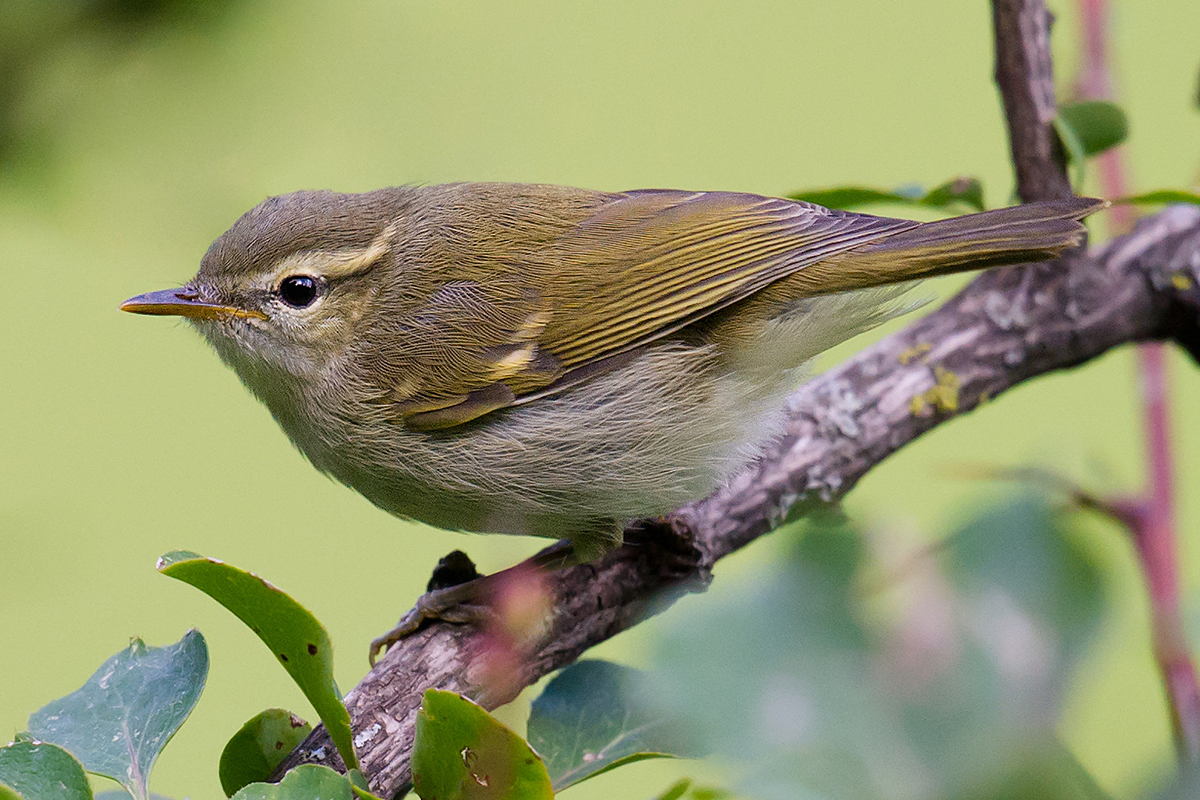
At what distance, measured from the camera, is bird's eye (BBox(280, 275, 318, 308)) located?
7.51 ft

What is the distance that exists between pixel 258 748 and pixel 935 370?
1724 millimetres

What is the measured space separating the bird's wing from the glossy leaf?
1.48 ft

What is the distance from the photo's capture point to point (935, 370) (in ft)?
8.30

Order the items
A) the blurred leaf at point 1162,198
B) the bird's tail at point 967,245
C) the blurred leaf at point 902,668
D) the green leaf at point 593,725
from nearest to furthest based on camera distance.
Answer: the blurred leaf at point 902,668 → the green leaf at point 593,725 → the bird's tail at point 967,245 → the blurred leaf at point 1162,198

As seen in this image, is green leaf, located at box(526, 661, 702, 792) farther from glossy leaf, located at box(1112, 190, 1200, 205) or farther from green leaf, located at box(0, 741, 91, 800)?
glossy leaf, located at box(1112, 190, 1200, 205)

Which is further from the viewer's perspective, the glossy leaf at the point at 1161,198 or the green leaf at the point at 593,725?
the glossy leaf at the point at 1161,198

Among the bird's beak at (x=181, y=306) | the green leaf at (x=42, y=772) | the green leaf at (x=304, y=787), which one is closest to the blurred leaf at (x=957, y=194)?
the bird's beak at (x=181, y=306)

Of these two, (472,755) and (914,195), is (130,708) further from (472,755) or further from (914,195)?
(914,195)

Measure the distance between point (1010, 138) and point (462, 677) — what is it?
1.77 m

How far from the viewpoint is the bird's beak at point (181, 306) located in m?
2.19

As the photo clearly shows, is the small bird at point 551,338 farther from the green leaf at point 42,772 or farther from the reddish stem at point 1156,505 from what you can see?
the green leaf at point 42,772

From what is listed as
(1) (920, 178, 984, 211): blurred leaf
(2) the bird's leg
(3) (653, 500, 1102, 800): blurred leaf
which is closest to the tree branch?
(2) the bird's leg

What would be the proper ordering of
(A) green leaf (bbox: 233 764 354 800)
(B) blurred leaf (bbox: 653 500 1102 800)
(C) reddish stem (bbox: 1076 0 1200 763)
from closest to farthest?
(B) blurred leaf (bbox: 653 500 1102 800)
(C) reddish stem (bbox: 1076 0 1200 763)
(A) green leaf (bbox: 233 764 354 800)

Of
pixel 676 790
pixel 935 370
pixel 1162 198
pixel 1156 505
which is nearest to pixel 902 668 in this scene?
pixel 676 790
